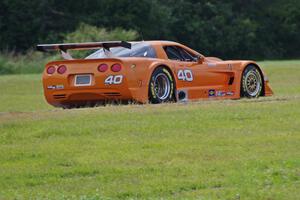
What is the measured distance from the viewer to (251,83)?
1842 cm

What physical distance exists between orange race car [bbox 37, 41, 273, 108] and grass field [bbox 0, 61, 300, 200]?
165 centimetres

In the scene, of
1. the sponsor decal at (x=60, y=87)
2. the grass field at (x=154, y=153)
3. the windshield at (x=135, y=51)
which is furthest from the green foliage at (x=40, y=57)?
the grass field at (x=154, y=153)

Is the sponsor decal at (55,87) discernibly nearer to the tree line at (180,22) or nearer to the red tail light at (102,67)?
the red tail light at (102,67)

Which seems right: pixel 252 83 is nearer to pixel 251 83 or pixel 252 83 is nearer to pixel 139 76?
pixel 251 83

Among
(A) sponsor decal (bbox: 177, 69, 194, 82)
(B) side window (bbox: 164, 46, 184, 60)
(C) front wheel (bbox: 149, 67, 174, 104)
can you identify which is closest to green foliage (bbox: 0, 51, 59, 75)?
(B) side window (bbox: 164, 46, 184, 60)

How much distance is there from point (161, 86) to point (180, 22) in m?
63.8

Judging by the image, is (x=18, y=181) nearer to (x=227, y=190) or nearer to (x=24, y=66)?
(x=227, y=190)

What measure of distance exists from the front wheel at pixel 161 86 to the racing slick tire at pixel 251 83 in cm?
203

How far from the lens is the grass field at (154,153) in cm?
870

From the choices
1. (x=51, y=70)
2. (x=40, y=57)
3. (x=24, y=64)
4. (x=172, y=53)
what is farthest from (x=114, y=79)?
(x=40, y=57)

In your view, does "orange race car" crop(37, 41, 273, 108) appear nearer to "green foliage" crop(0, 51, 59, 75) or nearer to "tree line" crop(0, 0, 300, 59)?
"green foliage" crop(0, 51, 59, 75)

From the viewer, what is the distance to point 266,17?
88.5 meters

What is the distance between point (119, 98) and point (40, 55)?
37987 millimetres

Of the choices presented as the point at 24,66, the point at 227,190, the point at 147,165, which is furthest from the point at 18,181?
the point at 24,66
